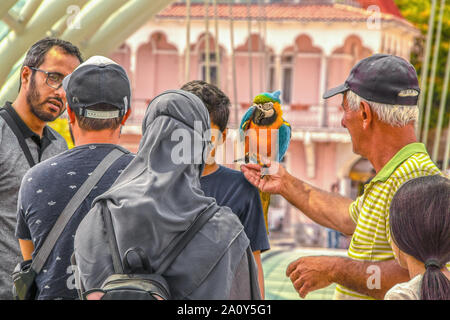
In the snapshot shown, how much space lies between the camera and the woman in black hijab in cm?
241

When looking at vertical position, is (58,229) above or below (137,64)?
above

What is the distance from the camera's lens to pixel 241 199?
322cm

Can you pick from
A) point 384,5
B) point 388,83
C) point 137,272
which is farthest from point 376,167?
point 384,5

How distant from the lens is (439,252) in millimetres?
2463

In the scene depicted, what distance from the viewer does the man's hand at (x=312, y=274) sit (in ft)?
9.77

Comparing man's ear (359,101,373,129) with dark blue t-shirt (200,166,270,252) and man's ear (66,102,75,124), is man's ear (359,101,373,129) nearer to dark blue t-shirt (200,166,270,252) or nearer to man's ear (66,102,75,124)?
dark blue t-shirt (200,166,270,252)

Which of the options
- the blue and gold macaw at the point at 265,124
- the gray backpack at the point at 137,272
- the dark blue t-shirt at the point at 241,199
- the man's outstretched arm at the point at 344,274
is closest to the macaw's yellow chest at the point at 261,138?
the blue and gold macaw at the point at 265,124

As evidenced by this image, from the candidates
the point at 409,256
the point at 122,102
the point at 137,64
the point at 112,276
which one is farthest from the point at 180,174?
the point at 137,64

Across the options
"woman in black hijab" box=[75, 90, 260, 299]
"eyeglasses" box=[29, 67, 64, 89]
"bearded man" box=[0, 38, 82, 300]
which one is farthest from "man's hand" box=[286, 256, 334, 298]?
"eyeglasses" box=[29, 67, 64, 89]

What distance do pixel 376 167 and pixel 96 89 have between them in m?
1.07

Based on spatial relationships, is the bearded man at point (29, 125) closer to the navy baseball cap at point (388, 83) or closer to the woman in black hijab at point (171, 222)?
the woman in black hijab at point (171, 222)

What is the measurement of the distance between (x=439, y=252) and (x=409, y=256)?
94 millimetres

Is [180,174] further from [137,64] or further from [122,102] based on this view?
[137,64]

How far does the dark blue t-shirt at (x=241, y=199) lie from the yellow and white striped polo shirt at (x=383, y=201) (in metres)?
0.36
